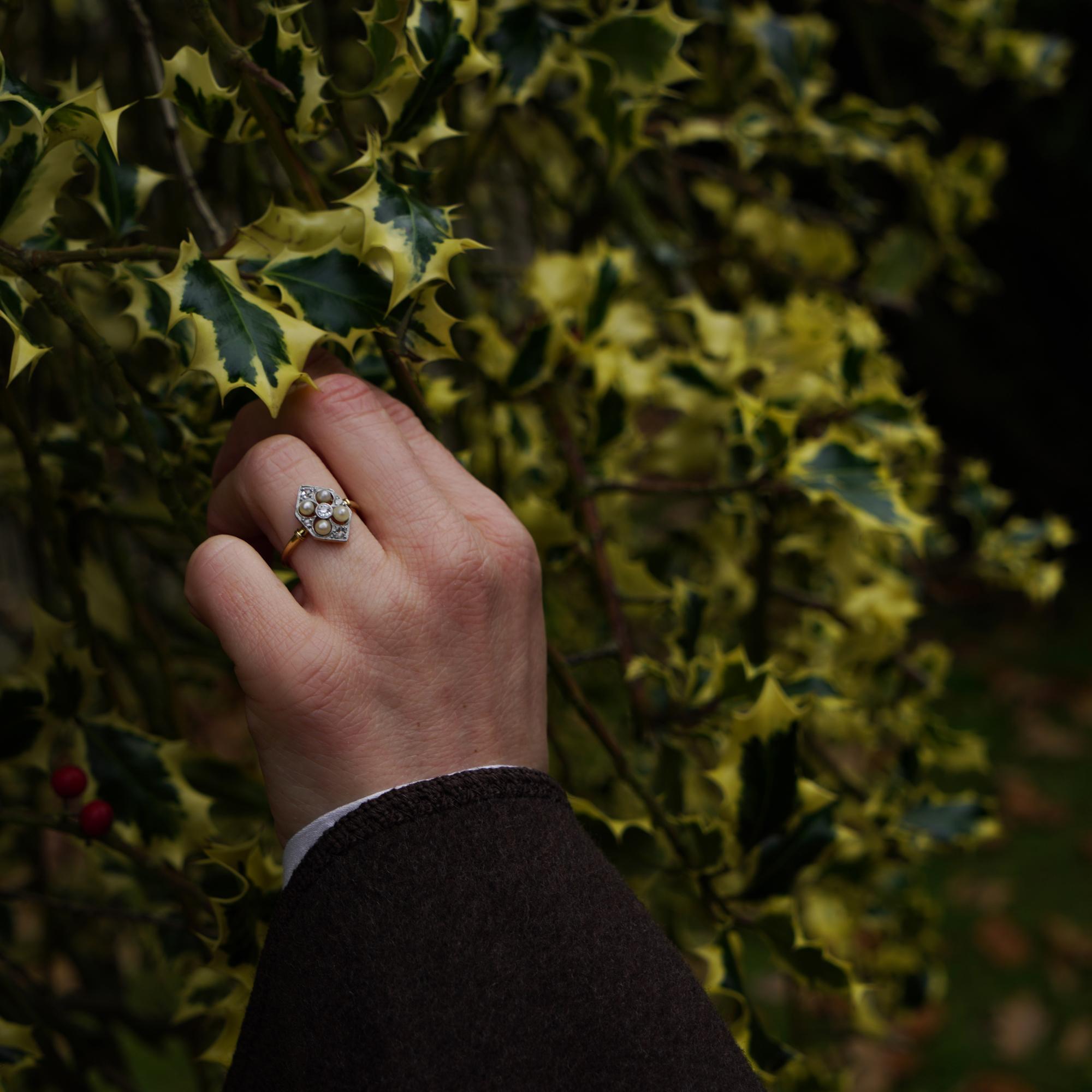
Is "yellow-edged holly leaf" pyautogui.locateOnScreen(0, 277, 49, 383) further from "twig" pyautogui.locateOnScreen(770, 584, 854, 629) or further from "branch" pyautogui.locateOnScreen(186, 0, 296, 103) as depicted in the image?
"twig" pyautogui.locateOnScreen(770, 584, 854, 629)

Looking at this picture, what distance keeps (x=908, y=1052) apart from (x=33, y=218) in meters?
2.52

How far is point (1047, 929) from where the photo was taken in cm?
256

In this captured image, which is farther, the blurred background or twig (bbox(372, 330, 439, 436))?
the blurred background

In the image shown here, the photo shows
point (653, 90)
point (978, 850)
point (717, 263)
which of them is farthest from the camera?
point (978, 850)

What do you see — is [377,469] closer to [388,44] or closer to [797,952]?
[388,44]

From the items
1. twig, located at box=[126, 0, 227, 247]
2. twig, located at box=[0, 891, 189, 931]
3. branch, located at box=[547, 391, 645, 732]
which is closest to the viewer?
twig, located at box=[126, 0, 227, 247]

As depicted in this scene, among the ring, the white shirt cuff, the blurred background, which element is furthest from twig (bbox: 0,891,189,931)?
the blurred background

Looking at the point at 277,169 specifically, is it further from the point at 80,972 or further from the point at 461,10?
the point at 80,972

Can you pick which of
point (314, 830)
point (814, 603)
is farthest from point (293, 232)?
point (814, 603)

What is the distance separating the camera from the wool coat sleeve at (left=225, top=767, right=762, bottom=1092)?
1.71ft

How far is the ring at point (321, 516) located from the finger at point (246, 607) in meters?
0.03

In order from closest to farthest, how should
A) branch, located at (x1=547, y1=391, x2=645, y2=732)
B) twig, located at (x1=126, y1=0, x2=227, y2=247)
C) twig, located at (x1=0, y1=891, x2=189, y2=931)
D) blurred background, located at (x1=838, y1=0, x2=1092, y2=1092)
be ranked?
twig, located at (x1=126, y1=0, x2=227, y2=247) → twig, located at (x1=0, y1=891, x2=189, y2=931) → branch, located at (x1=547, y1=391, x2=645, y2=732) → blurred background, located at (x1=838, y1=0, x2=1092, y2=1092)

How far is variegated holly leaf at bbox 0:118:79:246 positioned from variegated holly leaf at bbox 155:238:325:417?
0.09 m

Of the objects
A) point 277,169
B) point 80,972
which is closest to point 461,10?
point 277,169
